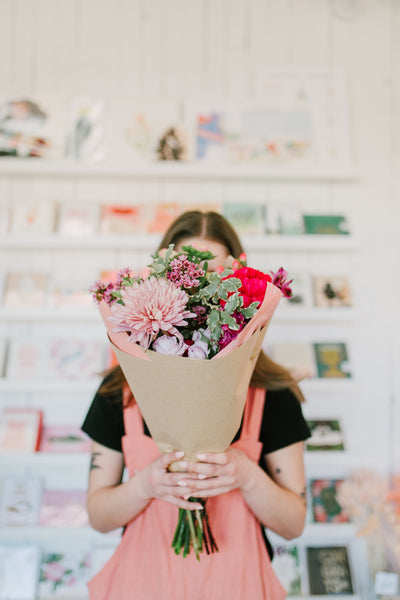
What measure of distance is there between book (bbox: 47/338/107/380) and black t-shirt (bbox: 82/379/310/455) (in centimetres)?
101

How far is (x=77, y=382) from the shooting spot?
205 centimetres

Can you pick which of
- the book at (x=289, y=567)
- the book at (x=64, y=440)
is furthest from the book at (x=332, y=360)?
the book at (x=64, y=440)

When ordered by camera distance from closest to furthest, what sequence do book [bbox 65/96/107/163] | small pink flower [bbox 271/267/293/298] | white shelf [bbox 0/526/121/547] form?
small pink flower [bbox 271/267/293/298] < white shelf [bbox 0/526/121/547] < book [bbox 65/96/107/163]

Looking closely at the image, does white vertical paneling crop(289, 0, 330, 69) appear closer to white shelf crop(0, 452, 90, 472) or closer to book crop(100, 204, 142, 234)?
book crop(100, 204, 142, 234)

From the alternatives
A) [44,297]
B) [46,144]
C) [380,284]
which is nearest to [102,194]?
[46,144]

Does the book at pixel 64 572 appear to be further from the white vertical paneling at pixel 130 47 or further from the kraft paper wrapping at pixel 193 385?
the white vertical paneling at pixel 130 47

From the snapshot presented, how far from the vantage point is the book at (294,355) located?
2.18m

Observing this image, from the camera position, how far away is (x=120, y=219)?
7.27 feet

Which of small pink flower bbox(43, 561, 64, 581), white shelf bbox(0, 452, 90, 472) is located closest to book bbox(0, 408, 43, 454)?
white shelf bbox(0, 452, 90, 472)

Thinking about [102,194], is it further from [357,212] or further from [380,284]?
[380,284]

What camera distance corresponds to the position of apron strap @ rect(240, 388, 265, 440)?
1067mm

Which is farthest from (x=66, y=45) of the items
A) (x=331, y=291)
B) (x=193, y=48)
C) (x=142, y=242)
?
(x=331, y=291)

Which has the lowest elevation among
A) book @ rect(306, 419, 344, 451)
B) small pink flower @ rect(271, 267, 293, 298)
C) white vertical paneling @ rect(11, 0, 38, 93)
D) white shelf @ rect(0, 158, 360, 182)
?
book @ rect(306, 419, 344, 451)

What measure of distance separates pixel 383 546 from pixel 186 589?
1.48 meters
